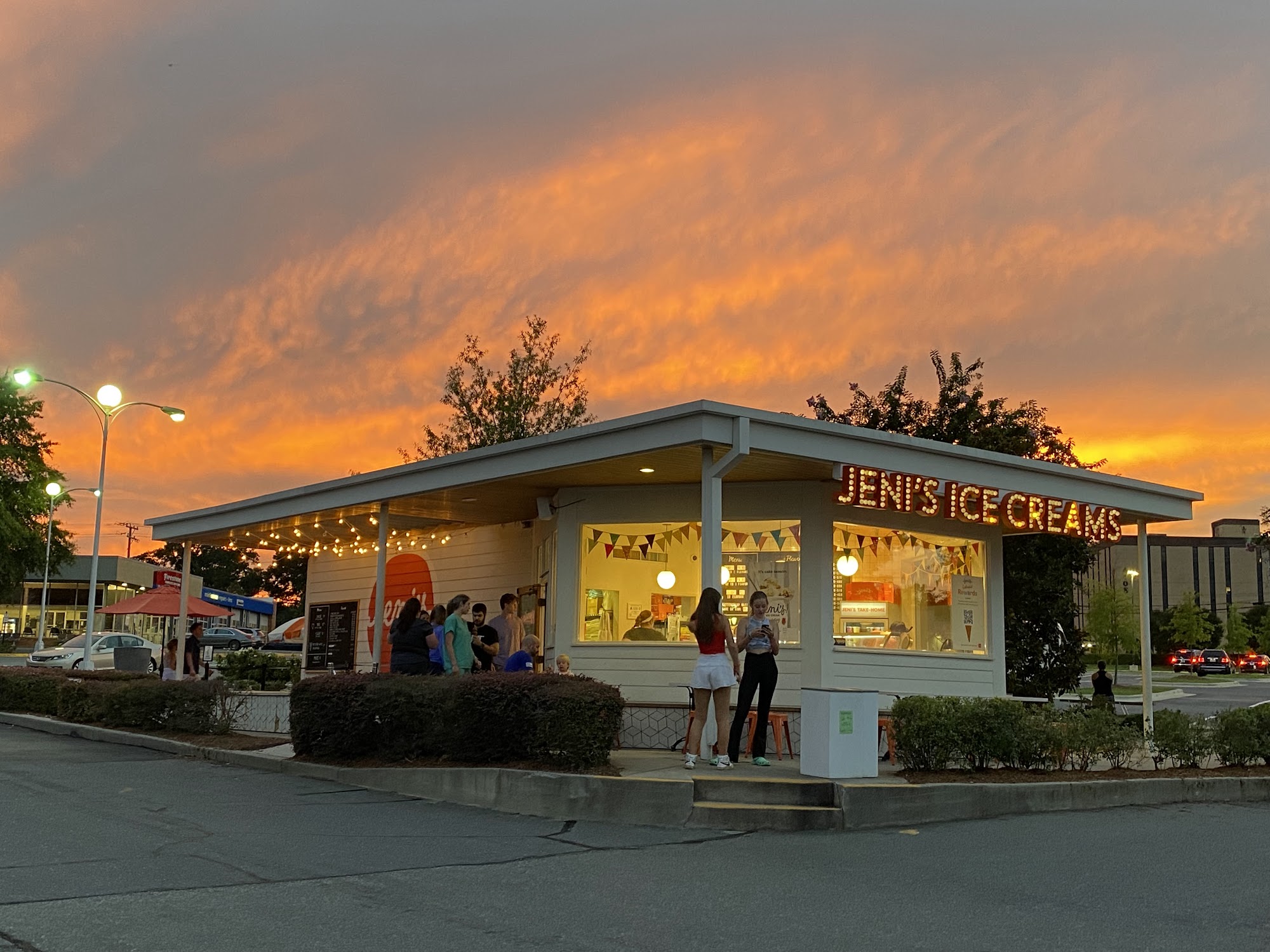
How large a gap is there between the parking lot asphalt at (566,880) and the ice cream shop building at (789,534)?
411cm

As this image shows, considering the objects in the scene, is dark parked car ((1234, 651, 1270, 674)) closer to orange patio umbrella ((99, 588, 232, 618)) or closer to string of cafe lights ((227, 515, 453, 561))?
orange patio umbrella ((99, 588, 232, 618))

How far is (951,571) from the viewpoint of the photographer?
51.6 ft

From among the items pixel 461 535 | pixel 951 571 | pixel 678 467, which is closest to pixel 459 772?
pixel 678 467

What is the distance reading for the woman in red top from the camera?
1112 centimetres

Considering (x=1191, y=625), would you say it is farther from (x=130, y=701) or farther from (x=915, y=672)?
(x=130, y=701)

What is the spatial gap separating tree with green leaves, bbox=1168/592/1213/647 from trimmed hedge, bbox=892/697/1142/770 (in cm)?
6938

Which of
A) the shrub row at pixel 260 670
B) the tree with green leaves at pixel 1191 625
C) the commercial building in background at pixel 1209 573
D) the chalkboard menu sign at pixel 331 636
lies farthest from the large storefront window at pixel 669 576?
the commercial building in background at pixel 1209 573

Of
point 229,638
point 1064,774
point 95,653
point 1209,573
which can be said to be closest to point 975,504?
point 1064,774

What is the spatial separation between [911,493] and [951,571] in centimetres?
269

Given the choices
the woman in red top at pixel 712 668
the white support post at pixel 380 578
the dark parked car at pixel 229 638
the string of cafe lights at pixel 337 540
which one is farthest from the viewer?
the dark parked car at pixel 229 638

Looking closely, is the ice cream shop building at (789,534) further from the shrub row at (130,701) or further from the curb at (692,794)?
Answer: the curb at (692,794)

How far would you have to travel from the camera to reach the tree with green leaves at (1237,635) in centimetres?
7894

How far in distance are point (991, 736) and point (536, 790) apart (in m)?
4.30

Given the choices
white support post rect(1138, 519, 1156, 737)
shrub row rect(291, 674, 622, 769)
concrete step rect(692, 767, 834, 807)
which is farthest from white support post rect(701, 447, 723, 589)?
white support post rect(1138, 519, 1156, 737)
